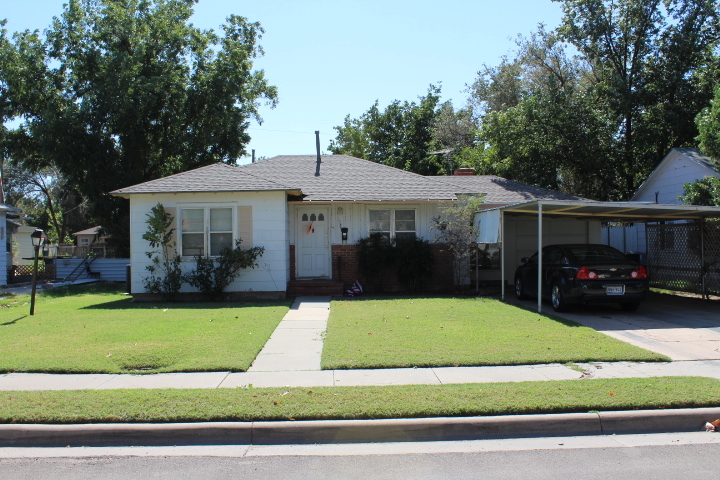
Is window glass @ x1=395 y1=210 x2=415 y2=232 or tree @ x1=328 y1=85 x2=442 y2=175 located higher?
tree @ x1=328 y1=85 x2=442 y2=175

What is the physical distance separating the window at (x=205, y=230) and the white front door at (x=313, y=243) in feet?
7.45

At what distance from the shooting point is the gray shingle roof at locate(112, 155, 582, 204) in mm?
14180

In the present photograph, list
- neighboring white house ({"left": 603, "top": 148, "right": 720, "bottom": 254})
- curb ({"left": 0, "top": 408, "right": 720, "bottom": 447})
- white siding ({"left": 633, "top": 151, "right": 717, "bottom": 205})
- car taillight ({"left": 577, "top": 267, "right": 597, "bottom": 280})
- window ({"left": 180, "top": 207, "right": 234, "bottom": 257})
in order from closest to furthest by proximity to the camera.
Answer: curb ({"left": 0, "top": 408, "right": 720, "bottom": 447})
car taillight ({"left": 577, "top": 267, "right": 597, "bottom": 280})
window ({"left": 180, "top": 207, "right": 234, "bottom": 257})
neighboring white house ({"left": 603, "top": 148, "right": 720, "bottom": 254})
white siding ({"left": 633, "top": 151, "right": 717, "bottom": 205})

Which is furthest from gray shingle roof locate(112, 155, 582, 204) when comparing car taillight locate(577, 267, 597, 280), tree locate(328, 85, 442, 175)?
tree locate(328, 85, 442, 175)

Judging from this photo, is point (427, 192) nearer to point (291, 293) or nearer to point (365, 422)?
point (291, 293)

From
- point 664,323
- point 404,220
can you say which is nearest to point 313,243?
point 404,220

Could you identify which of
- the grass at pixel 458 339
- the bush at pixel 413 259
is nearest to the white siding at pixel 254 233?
the grass at pixel 458 339

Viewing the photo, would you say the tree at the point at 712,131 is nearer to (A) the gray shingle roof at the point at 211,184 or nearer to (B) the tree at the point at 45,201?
(A) the gray shingle roof at the point at 211,184

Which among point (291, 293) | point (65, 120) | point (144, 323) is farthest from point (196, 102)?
point (144, 323)

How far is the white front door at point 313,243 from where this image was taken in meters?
15.9

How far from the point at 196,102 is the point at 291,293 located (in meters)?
12.5

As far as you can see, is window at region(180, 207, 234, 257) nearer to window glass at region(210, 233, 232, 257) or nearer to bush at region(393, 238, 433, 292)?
window glass at region(210, 233, 232, 257)

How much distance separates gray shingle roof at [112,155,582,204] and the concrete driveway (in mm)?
4125

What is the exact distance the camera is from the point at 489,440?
5180 millimetres
